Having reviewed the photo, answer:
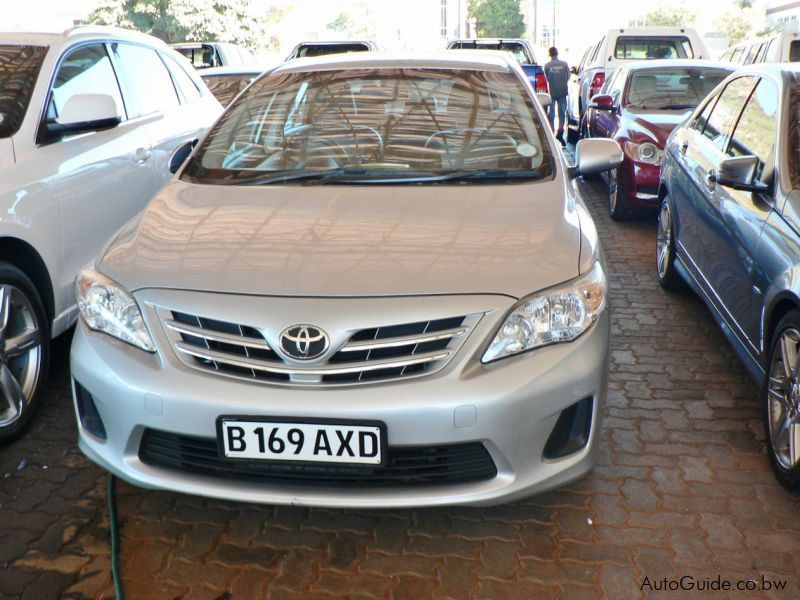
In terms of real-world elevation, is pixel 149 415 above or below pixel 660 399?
above

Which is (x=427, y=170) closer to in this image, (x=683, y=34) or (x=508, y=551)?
(x=508, y=551)

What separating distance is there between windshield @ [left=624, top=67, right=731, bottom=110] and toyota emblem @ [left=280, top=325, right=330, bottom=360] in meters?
6.71

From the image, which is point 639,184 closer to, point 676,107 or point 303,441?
point 676,107

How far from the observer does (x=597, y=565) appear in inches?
109

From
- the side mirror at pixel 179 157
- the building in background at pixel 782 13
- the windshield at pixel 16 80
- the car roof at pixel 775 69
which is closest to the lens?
the windshield at pixel 16 80

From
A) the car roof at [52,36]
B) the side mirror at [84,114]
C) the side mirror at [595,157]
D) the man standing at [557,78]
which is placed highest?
the car roof at [52,36]

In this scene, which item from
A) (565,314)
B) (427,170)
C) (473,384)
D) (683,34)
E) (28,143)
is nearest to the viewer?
(473,384)

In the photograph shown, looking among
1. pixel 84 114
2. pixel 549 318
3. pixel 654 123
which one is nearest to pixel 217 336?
pixel 549 318

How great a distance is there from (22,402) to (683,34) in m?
13.8

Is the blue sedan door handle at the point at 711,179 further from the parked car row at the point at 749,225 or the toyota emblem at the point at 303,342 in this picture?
the toyota emblem at the point at 303,342

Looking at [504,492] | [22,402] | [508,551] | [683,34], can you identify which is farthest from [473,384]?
[683,34]

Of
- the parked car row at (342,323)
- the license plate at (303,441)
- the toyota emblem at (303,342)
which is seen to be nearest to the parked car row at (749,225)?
the parked car row at (342,323)

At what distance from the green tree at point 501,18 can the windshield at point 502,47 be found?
237ft

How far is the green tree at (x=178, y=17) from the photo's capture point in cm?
4491
